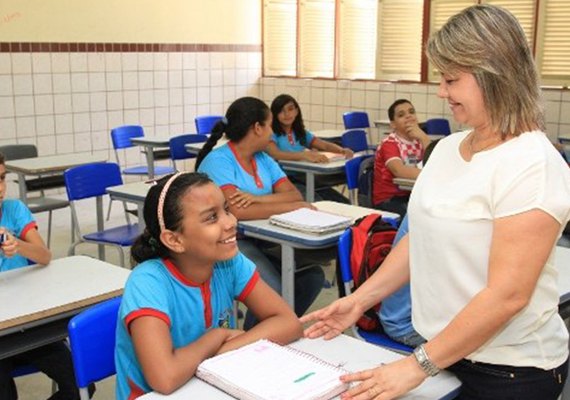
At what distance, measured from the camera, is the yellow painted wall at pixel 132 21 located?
6.81 m

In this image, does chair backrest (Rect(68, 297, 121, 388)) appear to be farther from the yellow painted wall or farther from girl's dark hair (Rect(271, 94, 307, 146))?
the yellow painted wall

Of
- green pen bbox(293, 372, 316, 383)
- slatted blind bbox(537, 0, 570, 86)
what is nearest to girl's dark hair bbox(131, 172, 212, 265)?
green pen bbox(293, 372, 316, 383)

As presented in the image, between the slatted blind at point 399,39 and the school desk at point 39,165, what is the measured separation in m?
3.88

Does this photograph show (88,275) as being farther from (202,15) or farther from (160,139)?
(202,15)

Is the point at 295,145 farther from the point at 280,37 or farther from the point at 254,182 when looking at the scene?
the point at 280,37

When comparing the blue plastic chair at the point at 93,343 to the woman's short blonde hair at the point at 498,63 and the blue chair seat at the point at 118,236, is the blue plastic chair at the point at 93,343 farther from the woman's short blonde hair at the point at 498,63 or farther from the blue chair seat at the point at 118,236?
the blue chair seat at the point at 118,236

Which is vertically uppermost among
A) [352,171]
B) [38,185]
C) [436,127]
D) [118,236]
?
[436,127]

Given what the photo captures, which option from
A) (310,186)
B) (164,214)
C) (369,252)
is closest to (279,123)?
(310,186)

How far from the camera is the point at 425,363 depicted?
4.57ft

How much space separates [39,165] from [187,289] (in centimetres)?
366

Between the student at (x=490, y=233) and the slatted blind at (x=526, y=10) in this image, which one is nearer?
the student at (x=490, y=233)

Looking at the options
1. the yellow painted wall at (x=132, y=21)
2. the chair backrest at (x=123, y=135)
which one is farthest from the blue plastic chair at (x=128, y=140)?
the yellow painted wall at (x=132, y=21)

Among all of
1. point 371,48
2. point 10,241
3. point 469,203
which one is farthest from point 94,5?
point 469,203

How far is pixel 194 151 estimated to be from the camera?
6.07 metres
